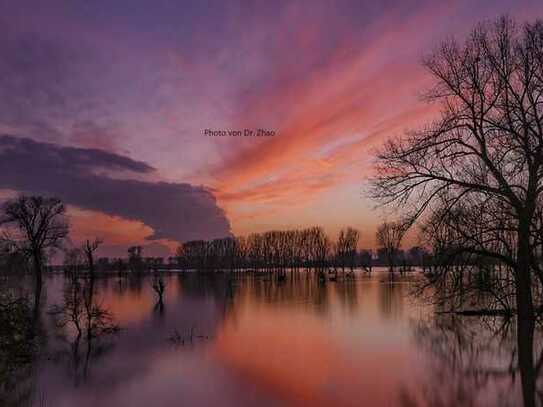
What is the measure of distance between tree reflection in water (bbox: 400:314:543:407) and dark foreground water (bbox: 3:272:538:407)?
41 mm

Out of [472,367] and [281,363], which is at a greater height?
[472,367]

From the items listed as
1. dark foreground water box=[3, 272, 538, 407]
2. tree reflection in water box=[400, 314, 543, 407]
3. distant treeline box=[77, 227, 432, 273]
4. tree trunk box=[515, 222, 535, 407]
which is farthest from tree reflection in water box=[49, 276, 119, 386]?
distant treeline box=[77, 227, 432, 273]

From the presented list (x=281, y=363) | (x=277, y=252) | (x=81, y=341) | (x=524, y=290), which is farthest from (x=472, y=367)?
(x=277, y=252)

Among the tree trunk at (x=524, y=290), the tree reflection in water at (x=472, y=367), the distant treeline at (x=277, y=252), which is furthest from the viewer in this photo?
the distant treeline at (x=277, y=252)

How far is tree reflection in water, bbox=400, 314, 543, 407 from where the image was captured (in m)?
13.0

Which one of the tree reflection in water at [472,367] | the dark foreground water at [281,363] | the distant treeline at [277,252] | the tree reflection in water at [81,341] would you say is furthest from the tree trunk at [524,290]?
the distant treeline at [277,252]

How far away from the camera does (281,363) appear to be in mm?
18109

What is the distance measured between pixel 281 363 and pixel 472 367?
7732 mm

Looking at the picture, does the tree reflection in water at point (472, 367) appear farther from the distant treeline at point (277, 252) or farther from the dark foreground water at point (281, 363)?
the distant treeline at point (277, 252)

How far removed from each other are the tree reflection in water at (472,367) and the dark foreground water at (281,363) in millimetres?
41

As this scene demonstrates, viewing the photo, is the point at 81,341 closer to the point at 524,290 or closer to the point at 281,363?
the point at 281,363

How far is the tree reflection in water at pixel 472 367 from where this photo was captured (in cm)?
1302

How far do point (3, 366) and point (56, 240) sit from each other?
35392mm

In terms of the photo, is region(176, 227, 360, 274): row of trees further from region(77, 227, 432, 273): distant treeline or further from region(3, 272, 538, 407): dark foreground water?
region(3, 272, 538, 407): dark foreground water
